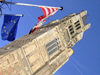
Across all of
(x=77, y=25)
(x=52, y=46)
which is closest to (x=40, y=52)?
(x=52, y=46)

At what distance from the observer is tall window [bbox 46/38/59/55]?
135ft

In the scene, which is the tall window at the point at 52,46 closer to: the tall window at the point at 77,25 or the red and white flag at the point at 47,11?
the red and white flag at the point at 47,11

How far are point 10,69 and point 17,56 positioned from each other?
2.84 m

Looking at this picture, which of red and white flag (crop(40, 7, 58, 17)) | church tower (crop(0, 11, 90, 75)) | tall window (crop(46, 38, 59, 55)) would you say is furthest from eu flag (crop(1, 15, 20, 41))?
tall window (crop(46, 38, 59, 55))

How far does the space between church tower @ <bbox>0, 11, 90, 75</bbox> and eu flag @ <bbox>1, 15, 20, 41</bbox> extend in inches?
231

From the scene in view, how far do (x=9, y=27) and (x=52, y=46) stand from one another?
18431mm

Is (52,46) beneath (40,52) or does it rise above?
beneath

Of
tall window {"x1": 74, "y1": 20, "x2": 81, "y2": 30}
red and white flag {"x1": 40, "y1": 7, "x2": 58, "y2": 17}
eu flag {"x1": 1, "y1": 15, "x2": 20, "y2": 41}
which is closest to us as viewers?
eu flag {"x1": 1, "y1": 15, "x2": 20, "y2": 41}

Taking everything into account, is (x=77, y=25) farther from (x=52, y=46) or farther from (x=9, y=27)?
(x=9, y=27)

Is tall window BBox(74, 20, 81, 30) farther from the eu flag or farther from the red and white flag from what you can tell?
the eu flag

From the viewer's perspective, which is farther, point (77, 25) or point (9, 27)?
point (77, 25)

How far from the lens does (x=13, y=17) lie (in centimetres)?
2527

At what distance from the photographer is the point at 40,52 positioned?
125ft

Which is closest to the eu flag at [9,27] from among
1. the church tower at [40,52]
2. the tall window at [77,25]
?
the church tower at [40,52]
